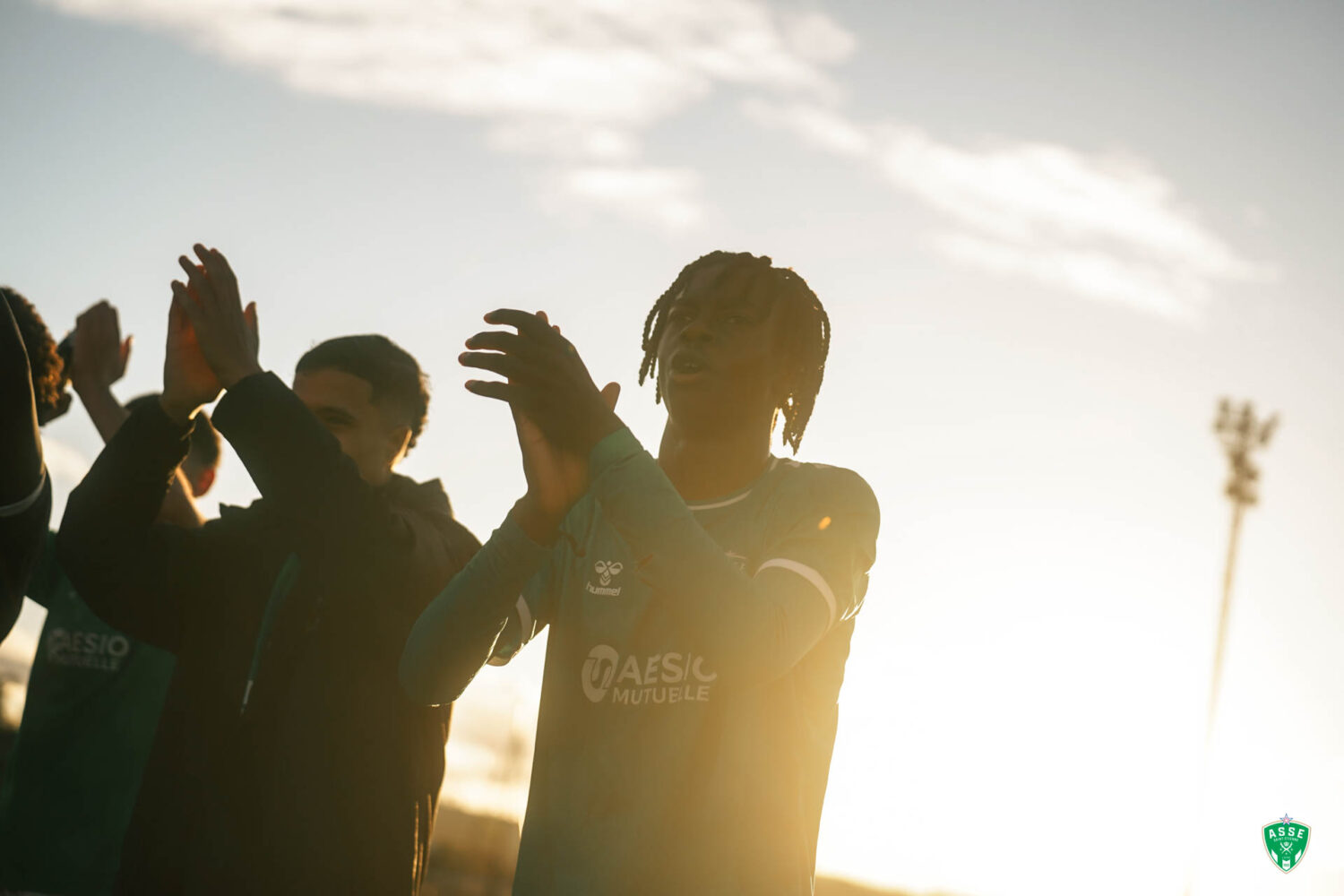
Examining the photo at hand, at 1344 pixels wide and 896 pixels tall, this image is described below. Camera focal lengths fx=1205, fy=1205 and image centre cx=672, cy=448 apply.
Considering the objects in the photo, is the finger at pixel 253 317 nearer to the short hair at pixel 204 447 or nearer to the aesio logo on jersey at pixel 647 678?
the aesio logo on jersey at pixel 647 678

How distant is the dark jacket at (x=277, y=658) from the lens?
3393mm

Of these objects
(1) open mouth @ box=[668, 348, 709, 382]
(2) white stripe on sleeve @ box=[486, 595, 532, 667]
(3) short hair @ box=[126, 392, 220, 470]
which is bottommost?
(2) white stripe on sleeve @ box=[486, 595, 532, 667]

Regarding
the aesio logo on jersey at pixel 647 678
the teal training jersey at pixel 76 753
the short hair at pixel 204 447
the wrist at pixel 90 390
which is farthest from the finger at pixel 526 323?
the short hair at pixel 204 447

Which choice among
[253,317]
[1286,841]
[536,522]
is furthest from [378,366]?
[1286,841]

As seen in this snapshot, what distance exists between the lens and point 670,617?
2.84 m

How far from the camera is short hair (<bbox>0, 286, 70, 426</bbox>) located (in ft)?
12.9

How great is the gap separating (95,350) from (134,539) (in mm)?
1086

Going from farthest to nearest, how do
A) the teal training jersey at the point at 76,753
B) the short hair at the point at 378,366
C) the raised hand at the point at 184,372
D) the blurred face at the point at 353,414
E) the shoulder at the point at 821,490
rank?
the teal training jersey at the point at 76,753 < the short hair at the point at 378,366 < the blurred face at the point at 353,414 < the raised hand at the point at 184,372 < the shoulder at the point at 821,490

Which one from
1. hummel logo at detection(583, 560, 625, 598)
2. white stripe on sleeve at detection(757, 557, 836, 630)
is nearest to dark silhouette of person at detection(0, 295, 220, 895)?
hummel logo at detection(583, 560, 625, 598)

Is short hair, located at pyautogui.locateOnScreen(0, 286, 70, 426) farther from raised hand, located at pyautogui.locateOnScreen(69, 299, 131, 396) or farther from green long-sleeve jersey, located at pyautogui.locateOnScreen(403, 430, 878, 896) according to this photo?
green long-sleeve jersey, located at pyautogui.locateOnScreen(403, 430, 878, 896)

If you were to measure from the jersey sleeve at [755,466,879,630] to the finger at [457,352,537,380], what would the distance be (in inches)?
26.1

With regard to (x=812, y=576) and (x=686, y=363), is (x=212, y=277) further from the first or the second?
(x=812, y=576)

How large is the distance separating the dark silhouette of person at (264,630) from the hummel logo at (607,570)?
79cm

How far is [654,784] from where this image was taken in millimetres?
2686
